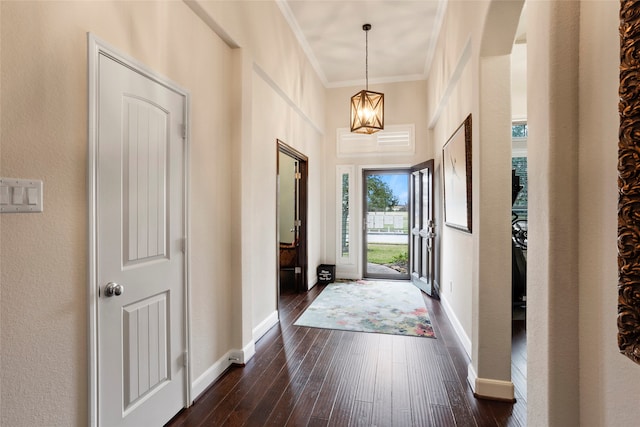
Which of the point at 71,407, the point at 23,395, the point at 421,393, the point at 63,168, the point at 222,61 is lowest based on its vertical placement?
the point at 421,393

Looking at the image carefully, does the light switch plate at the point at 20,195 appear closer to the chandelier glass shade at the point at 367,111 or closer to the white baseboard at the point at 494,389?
the white baseboard at the point at 494,389

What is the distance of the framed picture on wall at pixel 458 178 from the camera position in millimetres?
2723

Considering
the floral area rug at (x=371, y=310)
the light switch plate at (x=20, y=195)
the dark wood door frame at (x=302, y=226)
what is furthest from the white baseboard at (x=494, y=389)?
the dark wood door frame at (x=302, y=226)

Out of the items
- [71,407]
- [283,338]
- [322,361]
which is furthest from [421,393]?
[71,407]

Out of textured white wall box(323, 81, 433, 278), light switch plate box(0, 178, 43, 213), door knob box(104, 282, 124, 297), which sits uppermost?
textured white wall box(323, 81, 433, 278)

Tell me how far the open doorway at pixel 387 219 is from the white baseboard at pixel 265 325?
106 inches

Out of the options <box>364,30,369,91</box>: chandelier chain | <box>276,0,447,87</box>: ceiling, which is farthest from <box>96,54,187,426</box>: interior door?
<box>364,30,369,91</box>: chandelier chain

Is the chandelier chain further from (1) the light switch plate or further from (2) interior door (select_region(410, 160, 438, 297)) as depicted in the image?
(1) the light switch plate

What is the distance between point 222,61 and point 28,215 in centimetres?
183

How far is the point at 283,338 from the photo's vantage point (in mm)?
3182

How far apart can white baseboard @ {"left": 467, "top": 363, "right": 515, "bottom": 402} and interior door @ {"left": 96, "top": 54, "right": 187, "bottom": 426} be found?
2.00m

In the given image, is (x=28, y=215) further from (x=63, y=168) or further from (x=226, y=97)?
(x=226, y=97)

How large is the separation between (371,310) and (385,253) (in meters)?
2.14

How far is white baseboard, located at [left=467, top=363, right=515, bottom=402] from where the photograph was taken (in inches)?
84.1
